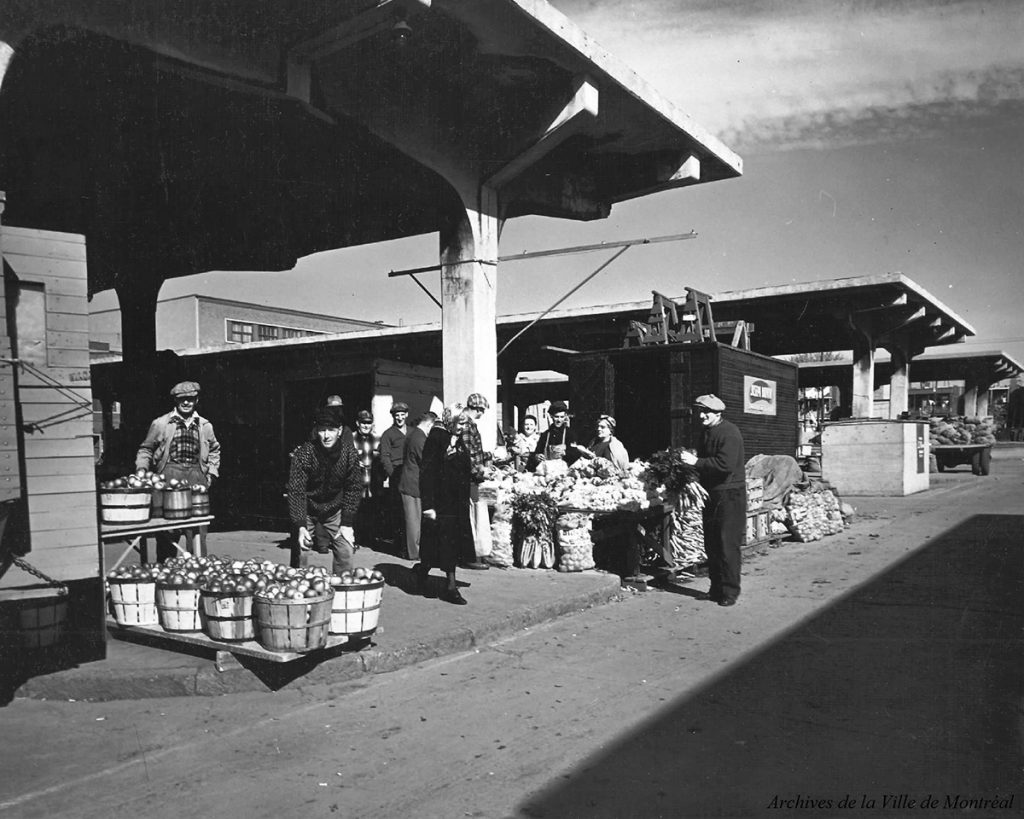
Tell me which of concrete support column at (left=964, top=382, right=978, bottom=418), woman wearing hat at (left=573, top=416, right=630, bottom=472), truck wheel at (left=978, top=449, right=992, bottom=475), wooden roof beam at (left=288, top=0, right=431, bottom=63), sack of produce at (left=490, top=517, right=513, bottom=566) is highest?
A: wooden roof beam at (left=288, top=0, right=431, bottom=63)

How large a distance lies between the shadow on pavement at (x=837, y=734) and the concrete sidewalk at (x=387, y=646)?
204 centimetres

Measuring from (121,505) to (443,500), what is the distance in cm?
268

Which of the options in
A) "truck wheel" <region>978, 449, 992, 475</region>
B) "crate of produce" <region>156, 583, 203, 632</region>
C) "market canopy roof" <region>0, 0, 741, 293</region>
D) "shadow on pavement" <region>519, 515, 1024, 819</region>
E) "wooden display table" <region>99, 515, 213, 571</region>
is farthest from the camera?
"truck wheel" <region>978, 449, 992, 475</region>

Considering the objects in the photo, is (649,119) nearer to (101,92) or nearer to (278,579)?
(101,92)

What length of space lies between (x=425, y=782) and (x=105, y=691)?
2.59 meters

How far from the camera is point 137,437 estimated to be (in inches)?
669

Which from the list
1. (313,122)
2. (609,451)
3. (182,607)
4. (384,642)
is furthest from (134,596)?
(609,451)

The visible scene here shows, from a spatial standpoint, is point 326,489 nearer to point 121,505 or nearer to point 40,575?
point 121,505

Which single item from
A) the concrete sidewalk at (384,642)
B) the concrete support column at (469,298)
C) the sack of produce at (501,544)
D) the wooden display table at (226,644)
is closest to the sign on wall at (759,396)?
the concrete support column at (469,298)

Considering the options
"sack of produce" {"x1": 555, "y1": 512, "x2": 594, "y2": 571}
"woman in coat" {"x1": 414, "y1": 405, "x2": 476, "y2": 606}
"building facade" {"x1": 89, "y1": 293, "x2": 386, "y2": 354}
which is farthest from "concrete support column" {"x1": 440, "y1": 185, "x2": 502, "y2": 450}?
"building facade" {"x1": 89, "y1": 293, "x2": 386, "y2": 354}

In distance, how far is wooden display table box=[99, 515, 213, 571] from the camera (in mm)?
6594

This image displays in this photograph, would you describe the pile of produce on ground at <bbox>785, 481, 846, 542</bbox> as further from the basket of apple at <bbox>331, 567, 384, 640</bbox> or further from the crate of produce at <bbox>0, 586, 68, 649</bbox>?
Answer: the crate of produce at <bbox>0, 586, 68, 649</bbox>

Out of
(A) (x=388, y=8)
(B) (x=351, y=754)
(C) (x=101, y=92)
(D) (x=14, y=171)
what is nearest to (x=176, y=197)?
(D) (x=14, y=171)

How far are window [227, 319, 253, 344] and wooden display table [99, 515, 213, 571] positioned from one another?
52.5 m
